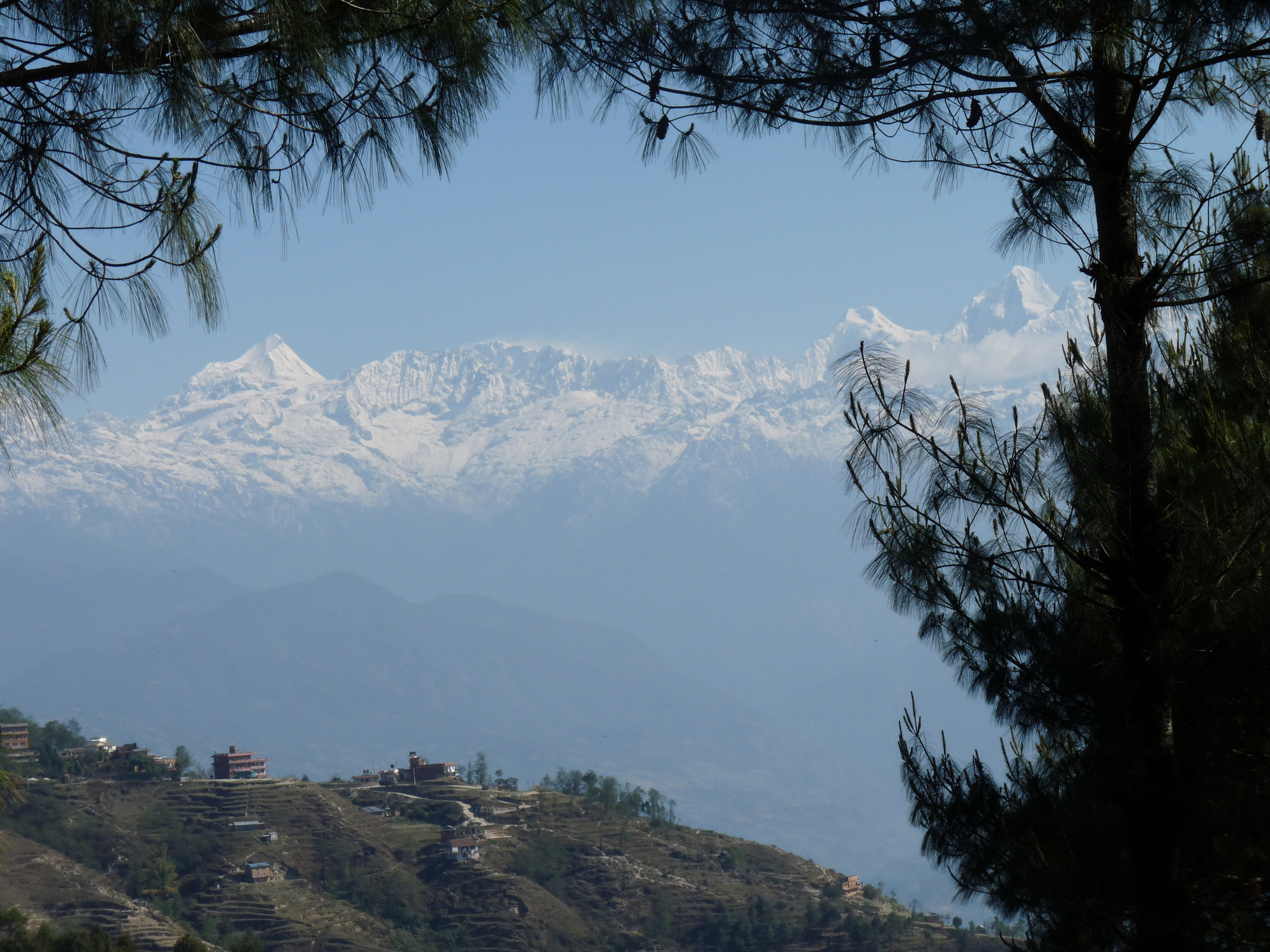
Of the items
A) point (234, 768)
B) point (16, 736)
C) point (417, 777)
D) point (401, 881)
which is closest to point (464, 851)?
point (401, 881)

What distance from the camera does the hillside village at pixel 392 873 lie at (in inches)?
2152

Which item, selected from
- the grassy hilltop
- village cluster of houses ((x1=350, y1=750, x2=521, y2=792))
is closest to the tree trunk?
the grassy hilltop

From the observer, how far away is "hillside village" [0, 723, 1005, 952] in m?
54.7

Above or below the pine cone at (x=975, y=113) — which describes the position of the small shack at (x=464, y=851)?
above

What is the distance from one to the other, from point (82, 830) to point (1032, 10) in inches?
2531

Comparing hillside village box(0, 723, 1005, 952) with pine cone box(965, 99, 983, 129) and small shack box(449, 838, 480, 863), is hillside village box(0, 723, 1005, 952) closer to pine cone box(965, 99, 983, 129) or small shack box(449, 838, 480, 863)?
small shack box(449, 838, 480, 863)

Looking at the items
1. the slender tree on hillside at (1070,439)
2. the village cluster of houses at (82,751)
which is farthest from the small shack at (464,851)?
the slender tree on hillside at (1070,439)

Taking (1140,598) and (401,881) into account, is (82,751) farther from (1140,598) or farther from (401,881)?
(1140,598)

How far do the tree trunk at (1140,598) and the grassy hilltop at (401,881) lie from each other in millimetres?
50489

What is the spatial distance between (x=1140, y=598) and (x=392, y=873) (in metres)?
64.0

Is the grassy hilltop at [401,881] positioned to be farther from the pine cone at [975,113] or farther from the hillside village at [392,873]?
the pine cone at [975,113]

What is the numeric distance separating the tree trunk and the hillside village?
4907 cm

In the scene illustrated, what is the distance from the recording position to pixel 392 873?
62.9 metres

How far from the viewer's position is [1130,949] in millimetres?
4535
